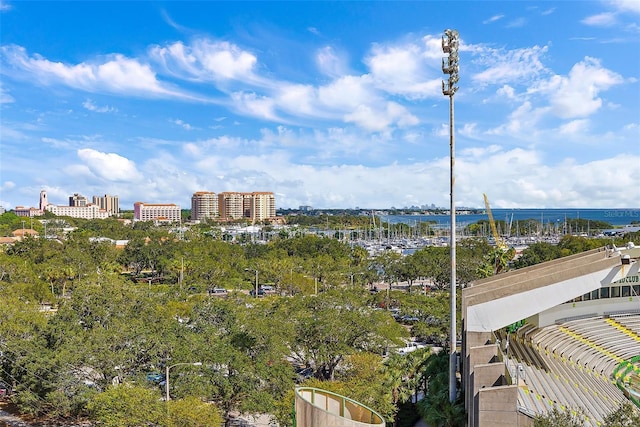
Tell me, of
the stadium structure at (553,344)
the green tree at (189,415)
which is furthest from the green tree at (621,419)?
the green tree at (189,415)

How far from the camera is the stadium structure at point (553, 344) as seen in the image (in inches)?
738

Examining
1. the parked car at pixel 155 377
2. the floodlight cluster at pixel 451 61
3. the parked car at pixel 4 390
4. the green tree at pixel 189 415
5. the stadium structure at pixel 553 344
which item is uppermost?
the floodlight cluster at pixel 451 61

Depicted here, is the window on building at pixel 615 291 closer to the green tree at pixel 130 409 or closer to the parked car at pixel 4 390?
the green tree at pixel 130 409

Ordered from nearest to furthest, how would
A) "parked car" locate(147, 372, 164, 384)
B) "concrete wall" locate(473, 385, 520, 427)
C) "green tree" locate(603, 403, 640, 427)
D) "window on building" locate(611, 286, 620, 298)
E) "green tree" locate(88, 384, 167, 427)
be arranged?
"green tree" locate(603, 403, 640, 427) < "concrete wall" locate(473, 385, 520, 427) < "green tree" locate(88, 384, 167, 427) < "parked car" locate(147, 372, 164, 384) < "window on building" locate(611, 286, 620, 298)

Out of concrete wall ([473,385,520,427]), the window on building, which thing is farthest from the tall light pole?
the window on building

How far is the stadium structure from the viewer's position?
61.5 ft

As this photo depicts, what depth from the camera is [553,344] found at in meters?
31.6

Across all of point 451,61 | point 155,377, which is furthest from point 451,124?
point 155,377

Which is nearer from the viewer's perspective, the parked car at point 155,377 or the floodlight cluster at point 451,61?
the floodlight cluster at point 451,61

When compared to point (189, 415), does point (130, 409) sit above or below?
above

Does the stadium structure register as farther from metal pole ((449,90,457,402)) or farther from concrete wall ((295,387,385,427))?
concrete wall ((295,387,385,427))

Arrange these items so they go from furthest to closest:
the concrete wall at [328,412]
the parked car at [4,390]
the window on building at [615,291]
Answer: the window on building at [615,291]
the parked car at [4,390]
the concrete wall at [328,412]

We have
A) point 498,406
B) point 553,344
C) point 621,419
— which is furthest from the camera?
point 553,344

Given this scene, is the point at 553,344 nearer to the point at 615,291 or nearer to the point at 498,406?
the point at 615,291
